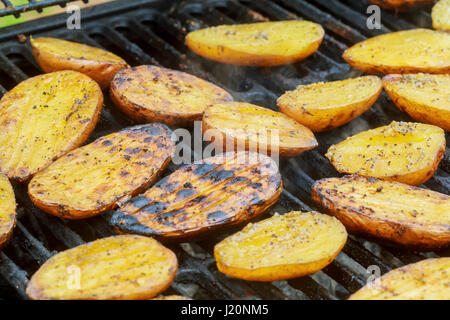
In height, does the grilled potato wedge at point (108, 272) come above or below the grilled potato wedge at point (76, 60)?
below

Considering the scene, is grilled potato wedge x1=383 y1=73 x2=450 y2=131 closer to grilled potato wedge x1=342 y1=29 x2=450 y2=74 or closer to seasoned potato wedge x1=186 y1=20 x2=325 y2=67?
grilled potato wedge x1=342 y1=29 x2=450 y2=74

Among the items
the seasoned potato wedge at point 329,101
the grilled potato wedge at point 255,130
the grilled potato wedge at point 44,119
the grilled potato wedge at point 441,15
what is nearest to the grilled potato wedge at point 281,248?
the grilled potato wedge at point 255,130

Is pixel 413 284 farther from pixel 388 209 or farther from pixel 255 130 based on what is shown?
pixel 255 130

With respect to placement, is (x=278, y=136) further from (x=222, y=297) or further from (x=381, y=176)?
(x=222, y=297)

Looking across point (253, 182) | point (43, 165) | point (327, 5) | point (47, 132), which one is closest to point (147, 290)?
point (253, 182)

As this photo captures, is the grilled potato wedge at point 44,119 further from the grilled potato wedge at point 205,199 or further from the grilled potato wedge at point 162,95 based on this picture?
the grilled potato wedge at point 205,199

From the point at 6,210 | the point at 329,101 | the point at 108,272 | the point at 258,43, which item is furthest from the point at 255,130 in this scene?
the point at 6,210
